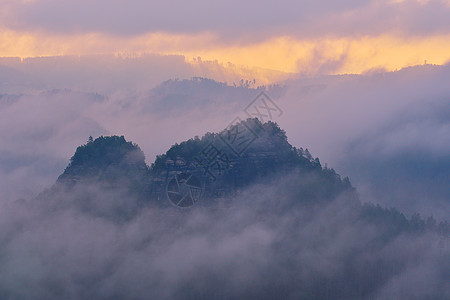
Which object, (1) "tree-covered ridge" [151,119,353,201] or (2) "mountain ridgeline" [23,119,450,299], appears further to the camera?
(1) "tree-covered ridge" [151,119,353,201]

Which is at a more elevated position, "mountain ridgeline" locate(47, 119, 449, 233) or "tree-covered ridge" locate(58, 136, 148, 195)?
"tree-covered ridge" locate(58, 136, 148, 195)

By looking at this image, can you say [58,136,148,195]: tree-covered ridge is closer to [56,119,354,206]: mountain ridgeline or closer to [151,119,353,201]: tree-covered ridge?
[56,119,354,206]: mountain ridgeline

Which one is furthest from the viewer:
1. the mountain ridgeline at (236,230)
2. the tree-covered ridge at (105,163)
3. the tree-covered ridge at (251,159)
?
the tree-covered ridge at (105,163)

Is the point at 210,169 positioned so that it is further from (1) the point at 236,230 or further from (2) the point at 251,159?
(1) the point at 236,230

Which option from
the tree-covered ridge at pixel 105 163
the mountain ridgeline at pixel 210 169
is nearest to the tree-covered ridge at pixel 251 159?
the mountain ridgeline at pixel 210 169

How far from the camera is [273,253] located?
186625 millimetres

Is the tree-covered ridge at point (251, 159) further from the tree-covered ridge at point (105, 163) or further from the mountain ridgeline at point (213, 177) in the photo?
the tree-covered ridge at point (105, 163)

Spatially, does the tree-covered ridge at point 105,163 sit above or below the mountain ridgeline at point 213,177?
above

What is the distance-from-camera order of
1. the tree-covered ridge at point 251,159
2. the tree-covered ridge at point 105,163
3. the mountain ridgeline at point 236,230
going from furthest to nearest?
the tree-covered ridge at point 105,163 → the tree-covered ridge at point 251,159 → the mountain ridgeline at point 236,230

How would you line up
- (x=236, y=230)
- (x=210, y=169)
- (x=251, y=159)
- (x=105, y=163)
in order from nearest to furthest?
1. (x=210, y=169)
2. (x=251, y=159)
3. (x=236, y=230)
4. (x=105, y=163)

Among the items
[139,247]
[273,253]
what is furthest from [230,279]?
[139,247]

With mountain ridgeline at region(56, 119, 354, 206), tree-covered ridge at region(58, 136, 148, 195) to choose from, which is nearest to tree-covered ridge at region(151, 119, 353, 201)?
mountain ridgeline at region(56, 119, 354, 206)

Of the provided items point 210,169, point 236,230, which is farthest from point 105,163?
point 236,230

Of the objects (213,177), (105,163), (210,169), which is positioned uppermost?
(105,163)
